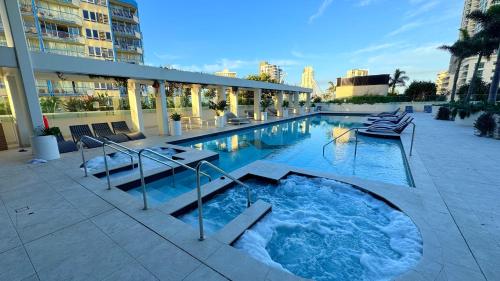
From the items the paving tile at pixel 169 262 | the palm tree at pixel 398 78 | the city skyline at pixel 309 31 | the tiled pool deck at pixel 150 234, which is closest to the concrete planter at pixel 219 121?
the city skyline at pixel 309 31

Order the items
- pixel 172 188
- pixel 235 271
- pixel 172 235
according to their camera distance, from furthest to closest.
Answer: pixel 172 188 < pixel 172 235 < pixel 235 271

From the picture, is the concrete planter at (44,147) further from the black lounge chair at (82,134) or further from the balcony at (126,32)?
the balcony at (126,32)

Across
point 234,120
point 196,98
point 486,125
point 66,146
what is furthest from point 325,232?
point 196,98

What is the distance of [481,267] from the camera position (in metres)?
A: 2.26

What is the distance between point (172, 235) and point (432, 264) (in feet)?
10.2

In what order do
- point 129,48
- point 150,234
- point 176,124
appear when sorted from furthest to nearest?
point 129,48 < point 176,124 < point 150,234

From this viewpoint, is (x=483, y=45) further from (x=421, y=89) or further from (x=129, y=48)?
(x=129, y=48)

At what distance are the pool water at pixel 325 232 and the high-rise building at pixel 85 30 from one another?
2249 centimetres

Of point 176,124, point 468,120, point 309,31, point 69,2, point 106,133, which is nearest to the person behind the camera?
point 106,133

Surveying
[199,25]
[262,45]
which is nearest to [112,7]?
[199,25]

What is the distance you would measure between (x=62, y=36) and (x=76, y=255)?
33585mm

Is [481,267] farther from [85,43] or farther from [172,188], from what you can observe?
[85,43]

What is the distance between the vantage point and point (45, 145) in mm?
6262

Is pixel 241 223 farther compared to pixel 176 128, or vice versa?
pixel 176 128
